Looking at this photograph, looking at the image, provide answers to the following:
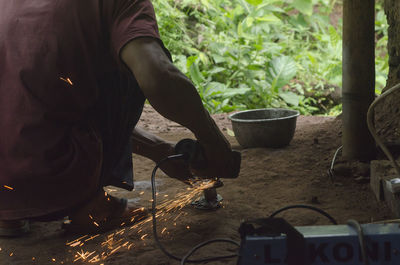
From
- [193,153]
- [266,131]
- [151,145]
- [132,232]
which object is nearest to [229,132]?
[266,131]

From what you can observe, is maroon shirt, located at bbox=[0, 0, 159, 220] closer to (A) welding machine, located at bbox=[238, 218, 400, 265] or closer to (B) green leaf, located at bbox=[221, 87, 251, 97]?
(A) welding machine, located at bbox=[238, 218, 400, 265]

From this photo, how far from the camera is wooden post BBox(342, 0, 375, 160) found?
2.90 metres

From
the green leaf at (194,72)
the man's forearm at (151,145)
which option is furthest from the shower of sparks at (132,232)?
the green leaf at (194,72)

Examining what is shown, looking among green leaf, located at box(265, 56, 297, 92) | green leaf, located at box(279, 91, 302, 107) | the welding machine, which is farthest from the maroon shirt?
A: green leaf, located at box(279, 91, 302, 107)

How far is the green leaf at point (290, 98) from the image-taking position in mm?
6543

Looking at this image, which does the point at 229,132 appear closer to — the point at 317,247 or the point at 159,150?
the point at 159,150

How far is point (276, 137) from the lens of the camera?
3.92 m

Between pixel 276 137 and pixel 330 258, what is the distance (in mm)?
2386

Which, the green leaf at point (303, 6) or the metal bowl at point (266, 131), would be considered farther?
the green leaf at point (303, 6)

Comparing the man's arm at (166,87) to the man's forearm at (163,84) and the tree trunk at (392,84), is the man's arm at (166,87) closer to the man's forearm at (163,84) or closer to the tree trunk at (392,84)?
the man's forearm at (163,84)

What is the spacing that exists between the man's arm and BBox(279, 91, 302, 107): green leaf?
4.50 m

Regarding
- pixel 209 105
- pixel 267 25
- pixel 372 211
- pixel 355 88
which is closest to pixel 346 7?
pixel 355 88

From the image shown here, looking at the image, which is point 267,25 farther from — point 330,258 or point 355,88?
point 330,258

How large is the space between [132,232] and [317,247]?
1167 mm
